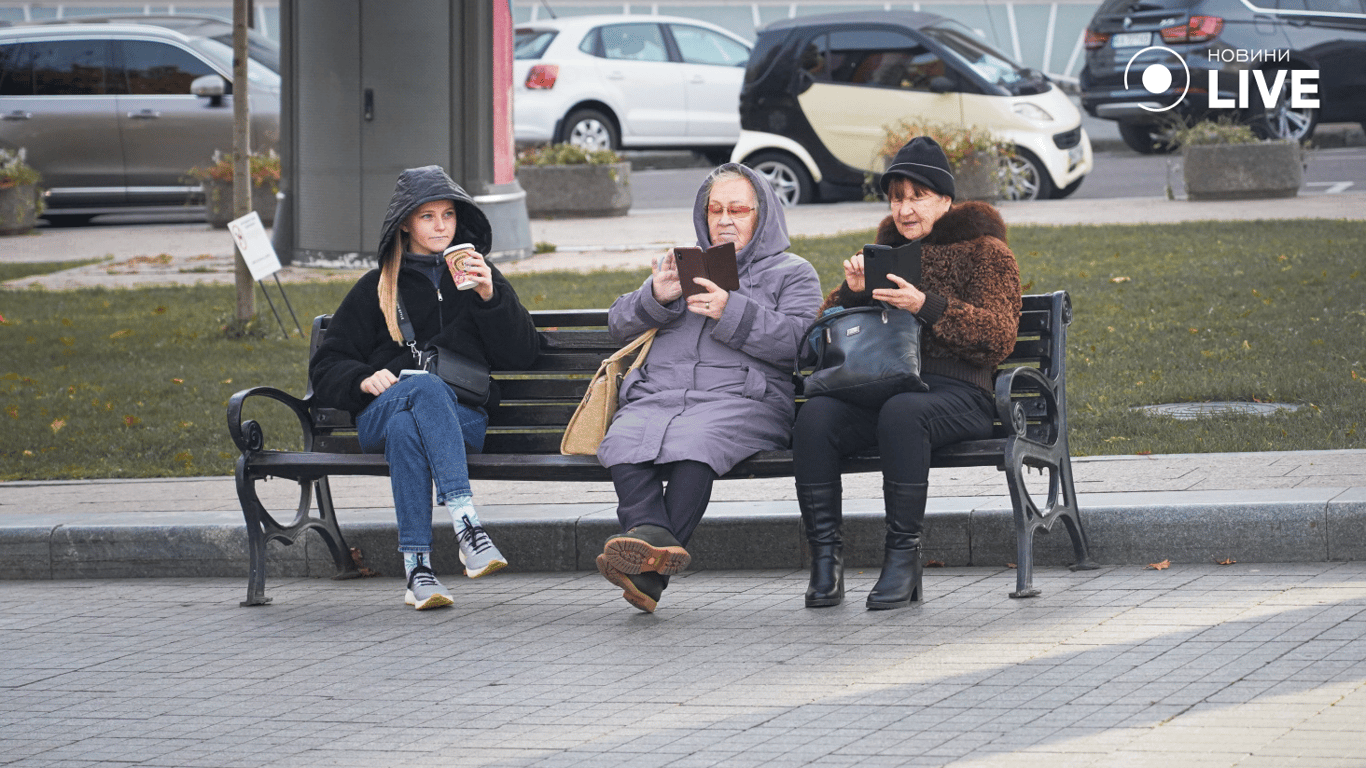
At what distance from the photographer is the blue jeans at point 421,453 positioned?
229 inches

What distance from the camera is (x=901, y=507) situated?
17.7ft

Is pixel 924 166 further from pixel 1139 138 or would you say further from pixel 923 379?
pixel 1139 138

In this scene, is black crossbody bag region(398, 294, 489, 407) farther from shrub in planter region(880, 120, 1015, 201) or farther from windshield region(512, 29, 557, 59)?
windshield region(512, 29, 557, 59)

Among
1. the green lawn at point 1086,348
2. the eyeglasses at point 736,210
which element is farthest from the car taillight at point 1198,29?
the eyeglasses at point 736,210

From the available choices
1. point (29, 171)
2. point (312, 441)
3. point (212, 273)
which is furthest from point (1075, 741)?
point (29, 171)

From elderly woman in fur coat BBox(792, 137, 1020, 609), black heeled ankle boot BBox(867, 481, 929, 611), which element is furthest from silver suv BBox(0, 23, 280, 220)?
black heeled ankle boot BBox(867, 481, 929, 611)

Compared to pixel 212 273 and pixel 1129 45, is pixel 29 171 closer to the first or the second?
pixel 212 273

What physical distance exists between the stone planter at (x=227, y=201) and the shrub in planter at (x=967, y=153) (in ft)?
18.0

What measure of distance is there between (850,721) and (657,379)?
6.10 feet

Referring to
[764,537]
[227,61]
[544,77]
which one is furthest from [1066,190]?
[764,537]

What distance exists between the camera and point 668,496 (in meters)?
5.54

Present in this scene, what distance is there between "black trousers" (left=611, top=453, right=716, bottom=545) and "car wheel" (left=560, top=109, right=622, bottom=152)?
48.2ft

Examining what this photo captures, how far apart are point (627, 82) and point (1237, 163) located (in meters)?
7.36

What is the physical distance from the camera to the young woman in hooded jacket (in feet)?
19.2
